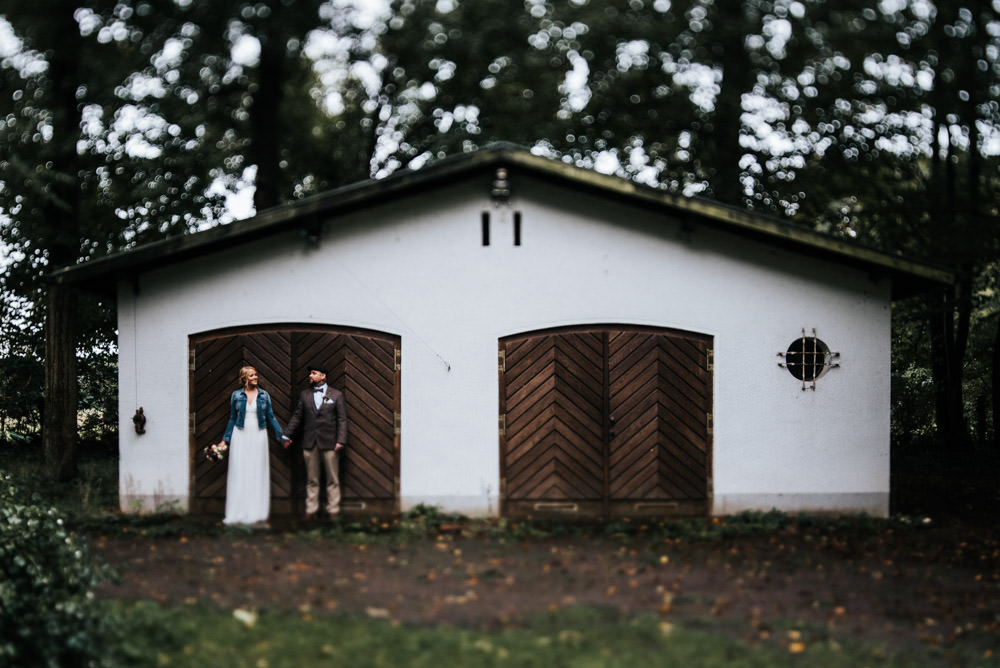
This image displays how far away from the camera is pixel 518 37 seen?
833 inches

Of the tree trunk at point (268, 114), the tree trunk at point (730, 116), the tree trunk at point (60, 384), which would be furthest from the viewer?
the tree trunk at point (268, 114)

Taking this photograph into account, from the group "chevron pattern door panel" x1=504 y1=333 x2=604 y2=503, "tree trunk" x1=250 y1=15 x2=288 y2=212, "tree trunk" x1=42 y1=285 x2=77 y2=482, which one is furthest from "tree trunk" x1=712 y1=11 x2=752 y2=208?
"tree trunk" x1=42 y1=285 x2=77 y2=482

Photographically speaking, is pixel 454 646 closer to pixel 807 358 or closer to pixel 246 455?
pixel 246 455

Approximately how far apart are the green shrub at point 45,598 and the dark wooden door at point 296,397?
15.2 ft

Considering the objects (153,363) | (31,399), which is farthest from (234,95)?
(153,363)

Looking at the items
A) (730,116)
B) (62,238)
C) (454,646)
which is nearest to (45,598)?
(454,646)

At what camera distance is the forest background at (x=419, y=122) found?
15953mm

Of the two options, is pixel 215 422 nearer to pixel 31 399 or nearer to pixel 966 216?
pixel 966 216

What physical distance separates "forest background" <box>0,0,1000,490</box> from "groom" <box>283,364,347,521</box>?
596cm

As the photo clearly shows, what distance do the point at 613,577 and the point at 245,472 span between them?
16.0 ft

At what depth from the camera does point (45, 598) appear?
6.51 meters

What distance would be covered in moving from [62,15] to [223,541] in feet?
33.2

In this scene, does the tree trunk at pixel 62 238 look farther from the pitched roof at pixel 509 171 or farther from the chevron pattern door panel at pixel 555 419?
the chevron pattern door panel at pixel 555 419

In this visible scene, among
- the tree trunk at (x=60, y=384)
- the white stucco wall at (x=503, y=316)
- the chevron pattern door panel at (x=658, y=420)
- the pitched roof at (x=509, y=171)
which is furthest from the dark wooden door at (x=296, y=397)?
the tree trunk at (x=60, y=384)
